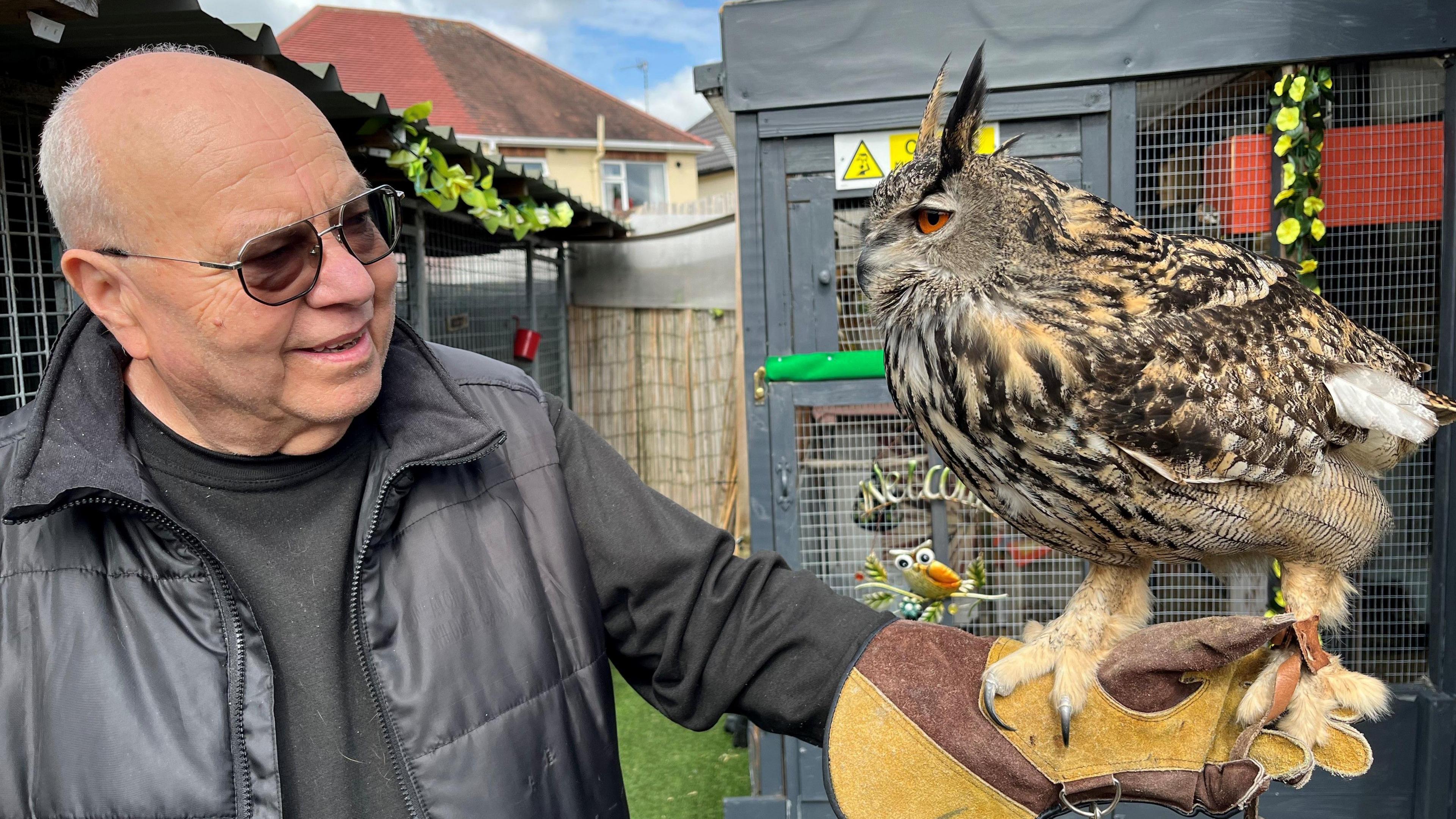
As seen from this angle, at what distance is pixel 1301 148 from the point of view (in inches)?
115

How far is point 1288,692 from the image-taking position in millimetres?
1660

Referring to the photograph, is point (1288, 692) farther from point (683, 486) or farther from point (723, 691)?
point (683, 486)

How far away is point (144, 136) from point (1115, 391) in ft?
5.38

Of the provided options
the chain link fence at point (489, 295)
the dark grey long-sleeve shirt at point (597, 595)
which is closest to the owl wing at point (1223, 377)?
the dark grey long-sleeve shirt at point (597, 595)

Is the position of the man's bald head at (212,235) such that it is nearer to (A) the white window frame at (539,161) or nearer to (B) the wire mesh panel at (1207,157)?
(B) the wire mesh panel at (1207,157)

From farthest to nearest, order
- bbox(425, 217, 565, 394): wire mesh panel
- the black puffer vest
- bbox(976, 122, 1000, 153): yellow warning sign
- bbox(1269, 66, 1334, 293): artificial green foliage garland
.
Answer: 1. bbox(425, 217, 565, 394): wire mesh panel
2. bbox(976, 122, 1000, 153): yellow warning sign
3. bbox(1269, 66, 1334, 293): artificial green foliage garland
4. the black puffer vest

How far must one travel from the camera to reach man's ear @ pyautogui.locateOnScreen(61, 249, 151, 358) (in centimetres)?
135

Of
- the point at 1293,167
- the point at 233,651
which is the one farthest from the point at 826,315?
the point at 233,651

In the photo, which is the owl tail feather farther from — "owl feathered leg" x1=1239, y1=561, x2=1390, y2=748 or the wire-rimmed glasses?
the wire-rimmed glasses

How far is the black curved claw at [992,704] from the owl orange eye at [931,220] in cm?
92

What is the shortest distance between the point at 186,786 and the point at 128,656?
210mm

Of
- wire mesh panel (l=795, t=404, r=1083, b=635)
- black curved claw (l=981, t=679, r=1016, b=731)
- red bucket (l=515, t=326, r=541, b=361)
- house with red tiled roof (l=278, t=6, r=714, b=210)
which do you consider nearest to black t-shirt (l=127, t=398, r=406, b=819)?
black curved claw (l=981, t=679, r=1016, b=731)

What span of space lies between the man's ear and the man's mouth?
0.27 m

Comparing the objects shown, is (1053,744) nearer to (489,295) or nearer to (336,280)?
(336,280)
